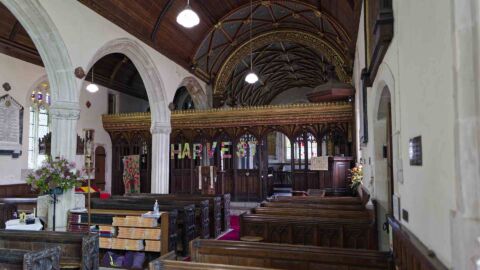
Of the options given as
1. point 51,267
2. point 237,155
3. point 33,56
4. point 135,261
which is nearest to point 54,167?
point 135,261

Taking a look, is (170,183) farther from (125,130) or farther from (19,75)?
(19,75)

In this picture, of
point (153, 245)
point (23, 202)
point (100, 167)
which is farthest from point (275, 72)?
point (153, 245)

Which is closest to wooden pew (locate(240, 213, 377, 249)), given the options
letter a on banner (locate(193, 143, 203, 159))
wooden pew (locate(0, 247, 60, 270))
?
wooden pew (locate(0, 247, 60, 270))

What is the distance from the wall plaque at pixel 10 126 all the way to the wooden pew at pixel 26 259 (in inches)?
288

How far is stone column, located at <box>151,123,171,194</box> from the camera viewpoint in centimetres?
1000

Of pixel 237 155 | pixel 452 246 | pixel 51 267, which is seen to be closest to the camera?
pixel 452 246

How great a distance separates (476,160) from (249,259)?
2.30 meters

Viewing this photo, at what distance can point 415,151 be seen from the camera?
2150 mm

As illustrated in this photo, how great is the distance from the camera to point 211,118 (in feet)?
36.2

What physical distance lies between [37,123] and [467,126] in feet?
37.1

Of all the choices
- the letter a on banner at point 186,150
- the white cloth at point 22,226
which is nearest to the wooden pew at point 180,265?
the white cloth at point 22,226

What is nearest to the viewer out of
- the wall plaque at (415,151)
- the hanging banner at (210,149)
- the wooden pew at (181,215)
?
the wall plaque at (415,151)

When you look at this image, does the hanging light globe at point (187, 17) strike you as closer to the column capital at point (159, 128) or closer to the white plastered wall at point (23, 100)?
the column capital at point (159, 128)

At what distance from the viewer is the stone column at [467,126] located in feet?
4.21
